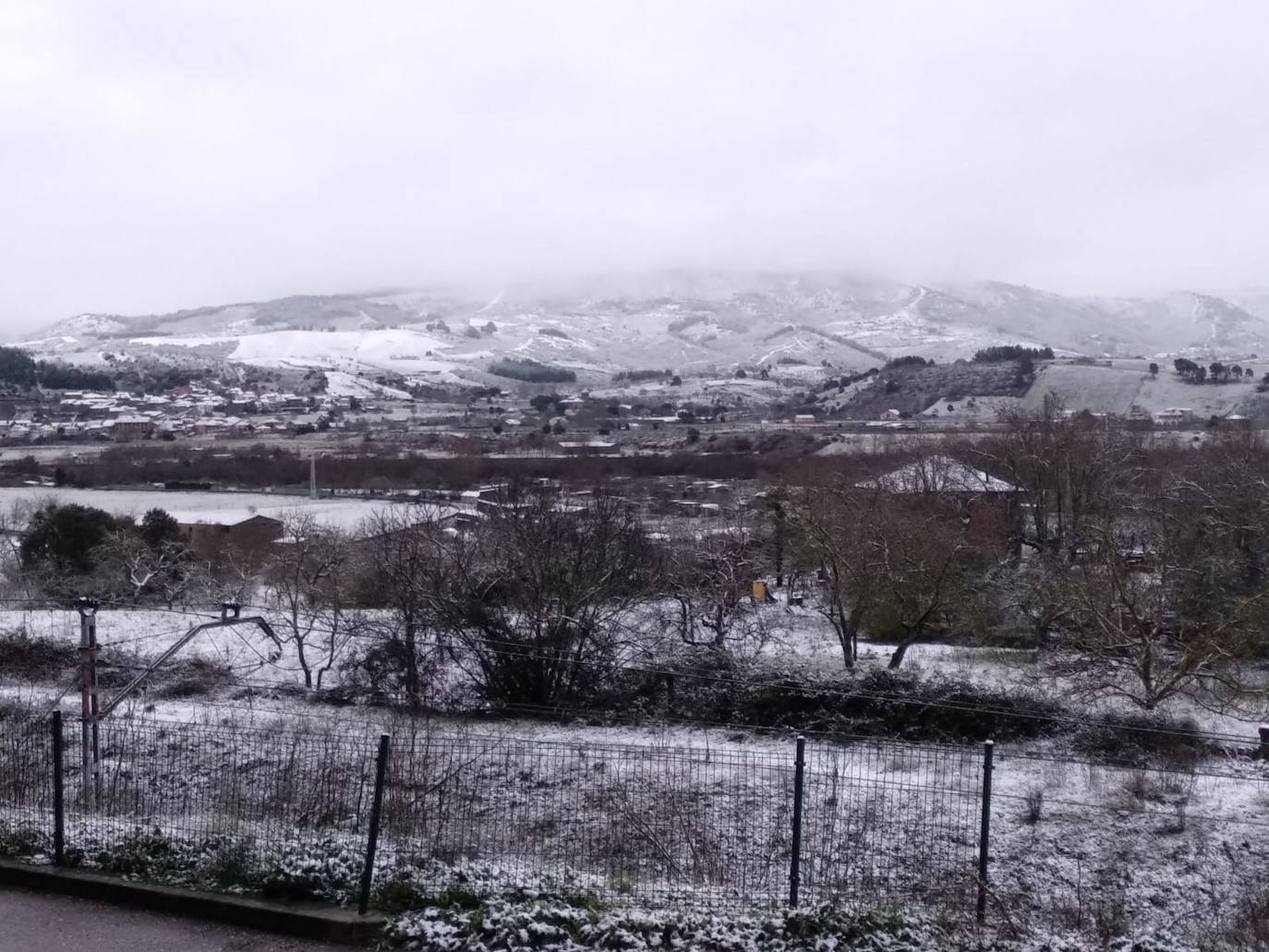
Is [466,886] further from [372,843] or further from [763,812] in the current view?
[763,812]

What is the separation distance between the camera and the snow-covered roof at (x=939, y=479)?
28.5 meters

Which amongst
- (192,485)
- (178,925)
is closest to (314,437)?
(192,485)

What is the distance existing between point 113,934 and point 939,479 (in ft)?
89.7

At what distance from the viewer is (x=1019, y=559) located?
2544 cm

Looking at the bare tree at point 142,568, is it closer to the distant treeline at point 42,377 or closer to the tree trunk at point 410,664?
the tree trunk at point 410,664

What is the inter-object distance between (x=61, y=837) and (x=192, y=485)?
40.7m

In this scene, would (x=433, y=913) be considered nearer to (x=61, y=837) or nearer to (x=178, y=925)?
(x=178, y=925)

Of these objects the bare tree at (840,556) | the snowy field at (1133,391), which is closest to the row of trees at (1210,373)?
the snowy field at (1133,391)

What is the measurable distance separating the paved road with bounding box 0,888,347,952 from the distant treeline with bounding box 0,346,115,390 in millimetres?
90060

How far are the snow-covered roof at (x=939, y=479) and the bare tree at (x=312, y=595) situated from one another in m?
13.1

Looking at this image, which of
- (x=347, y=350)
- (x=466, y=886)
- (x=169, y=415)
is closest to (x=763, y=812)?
(x=466, y=886)

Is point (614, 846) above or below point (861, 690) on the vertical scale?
above

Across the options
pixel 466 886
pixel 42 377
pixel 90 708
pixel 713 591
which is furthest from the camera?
pixel 42 377

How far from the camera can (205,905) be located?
5.34 meters
